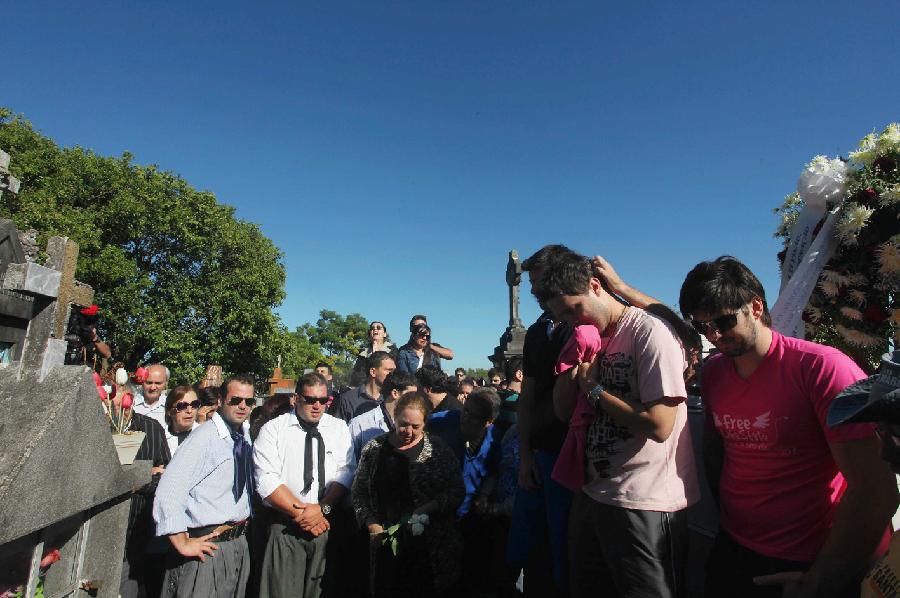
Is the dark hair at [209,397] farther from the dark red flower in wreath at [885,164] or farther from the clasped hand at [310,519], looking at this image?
the dark red flower in wreath at [885,164]

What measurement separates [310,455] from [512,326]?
1181cm

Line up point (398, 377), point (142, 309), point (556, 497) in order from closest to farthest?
point (556, 497)
point (398, 377)
point (142, 309)

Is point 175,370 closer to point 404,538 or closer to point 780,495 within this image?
point 404,538

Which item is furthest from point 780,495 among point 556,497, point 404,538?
point 404,538

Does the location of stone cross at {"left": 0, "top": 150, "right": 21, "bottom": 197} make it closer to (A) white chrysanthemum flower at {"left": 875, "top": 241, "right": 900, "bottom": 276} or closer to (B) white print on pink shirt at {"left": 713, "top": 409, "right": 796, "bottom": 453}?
(B) white print on pink shirt at {"left": 713, "top": 409, "right": 796, "bottom": 453}

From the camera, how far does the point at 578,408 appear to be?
242 centimetres

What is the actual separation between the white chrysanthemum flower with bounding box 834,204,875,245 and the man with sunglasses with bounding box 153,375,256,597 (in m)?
4.19

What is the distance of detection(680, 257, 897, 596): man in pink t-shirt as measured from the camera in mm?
1619

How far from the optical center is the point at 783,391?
186 centimetres

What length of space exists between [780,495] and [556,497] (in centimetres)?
119

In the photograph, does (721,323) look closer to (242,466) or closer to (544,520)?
(544,520)

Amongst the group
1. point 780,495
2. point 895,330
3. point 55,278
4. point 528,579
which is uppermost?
point 55,278

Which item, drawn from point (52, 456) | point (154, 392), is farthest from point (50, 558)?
point (154, 392)

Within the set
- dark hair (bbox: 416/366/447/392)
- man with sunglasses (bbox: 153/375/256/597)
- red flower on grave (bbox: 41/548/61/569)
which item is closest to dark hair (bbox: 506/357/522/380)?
dark hair (bbox: 416/366/447/392)
